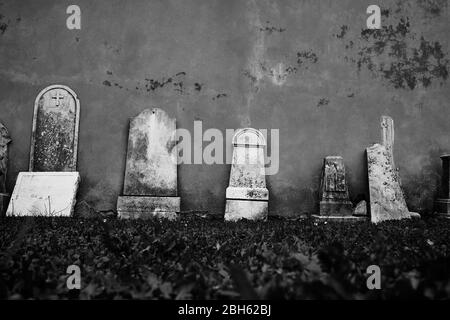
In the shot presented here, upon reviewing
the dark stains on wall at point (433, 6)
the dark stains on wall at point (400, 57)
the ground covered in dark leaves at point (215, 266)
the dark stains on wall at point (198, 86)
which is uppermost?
the dark stains on wall at point (433, 6)

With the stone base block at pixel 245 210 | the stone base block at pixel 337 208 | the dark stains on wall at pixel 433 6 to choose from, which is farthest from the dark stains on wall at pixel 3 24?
the dark stains on wall at pixel 433 6

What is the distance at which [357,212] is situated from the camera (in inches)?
231

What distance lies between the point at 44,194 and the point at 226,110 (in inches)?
127

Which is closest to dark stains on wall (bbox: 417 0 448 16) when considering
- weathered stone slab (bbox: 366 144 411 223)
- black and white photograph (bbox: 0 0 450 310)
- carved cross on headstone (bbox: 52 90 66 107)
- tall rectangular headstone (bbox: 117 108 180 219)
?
black and white photograph (bbox: 0 0 450 310)

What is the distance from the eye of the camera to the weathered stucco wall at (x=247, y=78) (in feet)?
20.4

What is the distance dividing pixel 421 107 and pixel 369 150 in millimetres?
1544

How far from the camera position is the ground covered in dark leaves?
1257mm

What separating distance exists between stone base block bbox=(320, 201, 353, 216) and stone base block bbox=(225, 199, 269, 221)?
0.97m

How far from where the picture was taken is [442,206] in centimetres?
598

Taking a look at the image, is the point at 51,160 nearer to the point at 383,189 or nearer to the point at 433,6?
the point at 383,189

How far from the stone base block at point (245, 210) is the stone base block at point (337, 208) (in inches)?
38.1

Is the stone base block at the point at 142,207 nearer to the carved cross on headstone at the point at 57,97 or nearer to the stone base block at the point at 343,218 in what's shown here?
the carved cross on headstone at the point at 57,97
